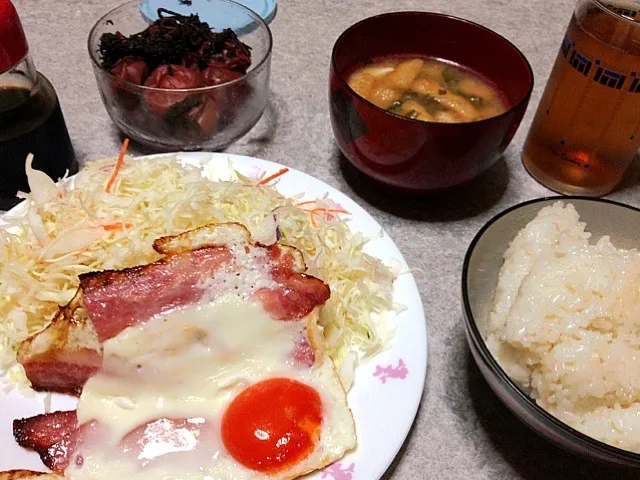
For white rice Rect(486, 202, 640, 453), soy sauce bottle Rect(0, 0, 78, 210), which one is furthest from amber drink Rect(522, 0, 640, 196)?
soy sauce bottle Rect(0, 0, 78, 210)

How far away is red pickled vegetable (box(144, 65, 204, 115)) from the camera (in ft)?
5.10

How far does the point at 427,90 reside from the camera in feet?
5.41

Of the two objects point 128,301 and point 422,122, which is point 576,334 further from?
point 128,301

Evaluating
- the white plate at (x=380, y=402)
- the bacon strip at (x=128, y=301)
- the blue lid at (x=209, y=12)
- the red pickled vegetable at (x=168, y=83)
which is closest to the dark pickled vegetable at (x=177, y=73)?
the red pickled vegetable at (x=168, y=83)

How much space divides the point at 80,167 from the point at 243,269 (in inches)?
31.2

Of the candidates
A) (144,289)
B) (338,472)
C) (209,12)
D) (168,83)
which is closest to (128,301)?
(144,289)

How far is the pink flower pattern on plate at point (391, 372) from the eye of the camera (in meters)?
1.16

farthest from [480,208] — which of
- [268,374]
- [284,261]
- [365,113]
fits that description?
[268,374]

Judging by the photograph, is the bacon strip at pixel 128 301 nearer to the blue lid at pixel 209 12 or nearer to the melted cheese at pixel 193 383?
the melted cheese at pixel 193 383

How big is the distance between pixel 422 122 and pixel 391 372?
22.7 inches

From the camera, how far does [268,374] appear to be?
3.65 ft

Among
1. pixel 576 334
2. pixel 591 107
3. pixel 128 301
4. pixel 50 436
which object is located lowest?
pixel 50 436

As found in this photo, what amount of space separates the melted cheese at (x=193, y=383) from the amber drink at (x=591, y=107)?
3.20 ft

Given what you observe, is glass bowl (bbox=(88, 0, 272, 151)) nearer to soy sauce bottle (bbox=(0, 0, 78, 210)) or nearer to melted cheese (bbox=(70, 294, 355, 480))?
soy sauce bottle (bbox=(0, 0, 78, 210))
